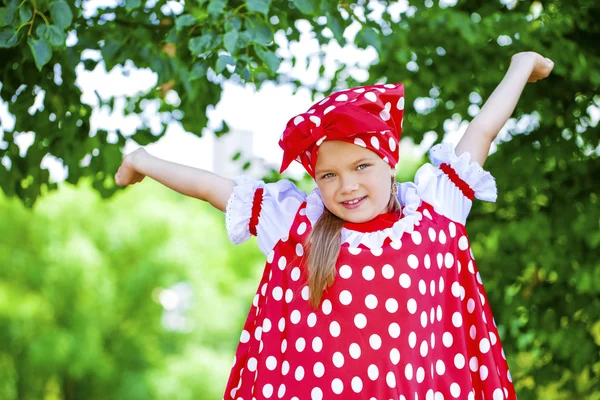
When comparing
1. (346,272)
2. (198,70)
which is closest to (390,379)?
(346,272)

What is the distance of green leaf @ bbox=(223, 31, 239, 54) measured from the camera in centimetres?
219

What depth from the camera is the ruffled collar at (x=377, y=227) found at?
1877 mm

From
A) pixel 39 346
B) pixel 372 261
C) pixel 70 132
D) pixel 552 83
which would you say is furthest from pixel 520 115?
pixel 39 346

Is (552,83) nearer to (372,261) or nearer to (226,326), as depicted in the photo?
(372,261)

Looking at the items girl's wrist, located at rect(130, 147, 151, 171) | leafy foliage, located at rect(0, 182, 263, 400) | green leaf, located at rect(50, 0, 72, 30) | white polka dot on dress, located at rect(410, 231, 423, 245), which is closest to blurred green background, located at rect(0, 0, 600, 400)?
green leaf, located at rect(50, 0, 72, 30)

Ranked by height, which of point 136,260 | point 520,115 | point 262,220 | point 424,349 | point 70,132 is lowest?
point 424,349

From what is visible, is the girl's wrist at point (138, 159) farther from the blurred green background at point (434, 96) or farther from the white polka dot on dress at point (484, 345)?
the white polka dot on dress at point (484, 345)

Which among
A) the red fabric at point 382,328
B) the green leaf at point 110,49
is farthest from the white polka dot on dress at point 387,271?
the green leaf at point 110,49

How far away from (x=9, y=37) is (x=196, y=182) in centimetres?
65

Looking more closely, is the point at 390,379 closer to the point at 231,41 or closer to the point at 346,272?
the point at 346,272

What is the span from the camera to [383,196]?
189cm

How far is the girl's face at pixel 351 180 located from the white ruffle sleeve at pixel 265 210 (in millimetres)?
153

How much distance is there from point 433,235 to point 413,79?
2.15 metres

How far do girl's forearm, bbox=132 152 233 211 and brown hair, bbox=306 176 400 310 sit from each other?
0.30 metres
